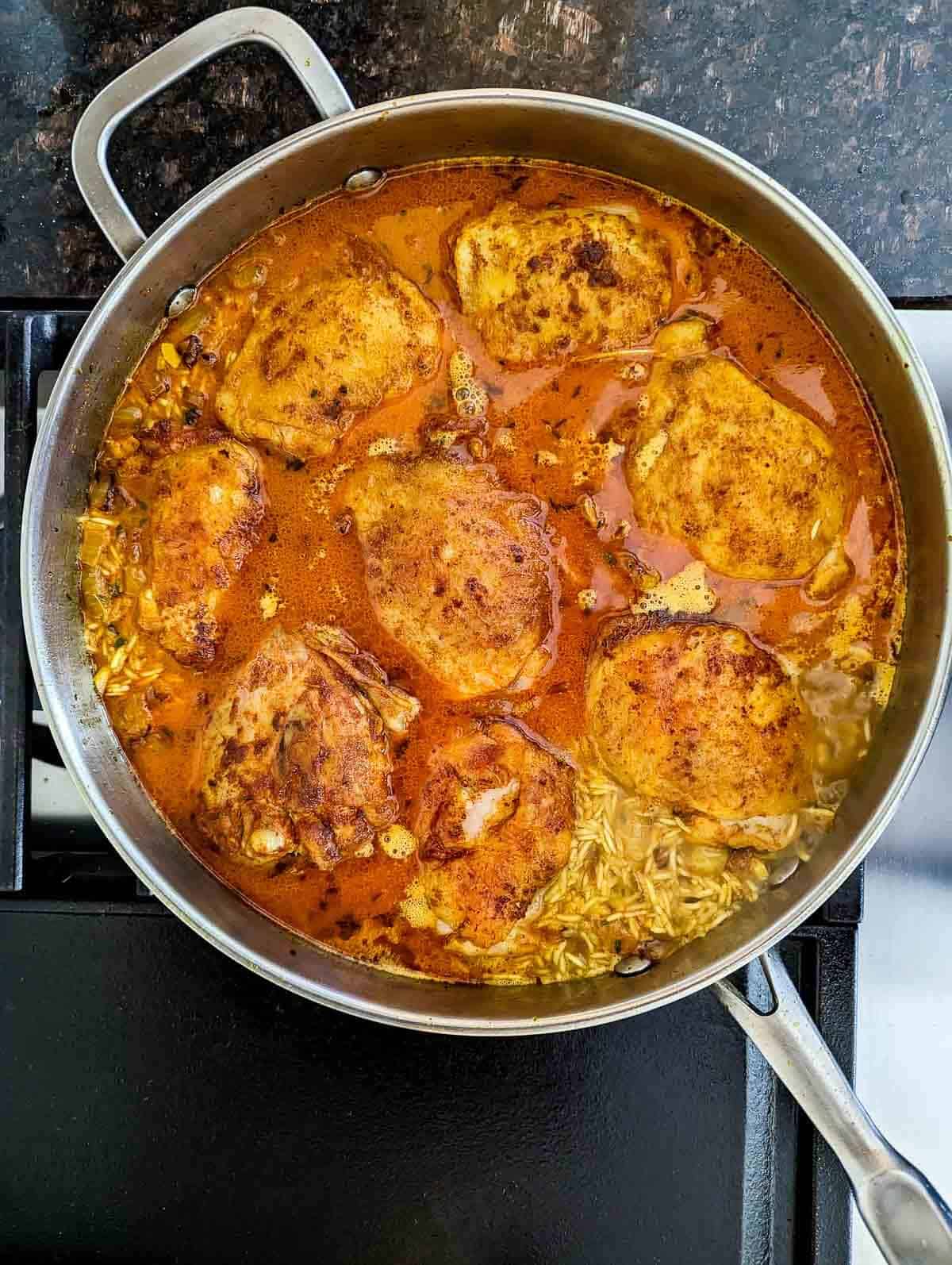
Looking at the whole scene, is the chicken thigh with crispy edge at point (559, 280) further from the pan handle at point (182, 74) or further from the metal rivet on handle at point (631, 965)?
the metal rivet on handle at point (631, 965)

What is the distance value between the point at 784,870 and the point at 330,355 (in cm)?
175

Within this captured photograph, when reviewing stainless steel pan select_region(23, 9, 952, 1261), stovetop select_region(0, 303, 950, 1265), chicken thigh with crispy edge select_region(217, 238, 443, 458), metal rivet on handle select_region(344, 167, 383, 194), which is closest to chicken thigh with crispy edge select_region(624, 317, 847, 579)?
stainless steel pan select_region(23, 9, 952, 1261)

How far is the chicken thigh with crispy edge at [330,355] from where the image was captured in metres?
2.28

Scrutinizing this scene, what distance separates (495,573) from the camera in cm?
229

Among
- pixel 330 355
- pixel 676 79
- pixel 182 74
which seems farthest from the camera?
pixel 676 79

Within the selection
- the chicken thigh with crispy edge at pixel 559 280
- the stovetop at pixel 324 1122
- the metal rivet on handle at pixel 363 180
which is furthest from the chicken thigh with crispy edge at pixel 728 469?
the stovetop at pixel 324 1122

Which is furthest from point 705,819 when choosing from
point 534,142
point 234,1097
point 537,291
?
point 534,142

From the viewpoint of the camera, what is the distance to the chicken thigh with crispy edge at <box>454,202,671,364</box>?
7.39 feet

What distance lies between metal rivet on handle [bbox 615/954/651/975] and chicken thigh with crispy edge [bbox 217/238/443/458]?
5.05 ft

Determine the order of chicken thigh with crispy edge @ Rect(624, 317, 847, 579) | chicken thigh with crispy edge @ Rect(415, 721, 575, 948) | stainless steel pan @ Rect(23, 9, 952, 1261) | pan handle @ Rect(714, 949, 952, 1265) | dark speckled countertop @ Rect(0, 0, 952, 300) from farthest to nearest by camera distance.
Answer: dark speckled countertop @ Rect(0, 0, 952, 300), chicken thigh with crispy edge @ Rect(415, 721, 575, 948), chicken thigh with crispy edge @ Rect(624, 317, 847, 579), stainless steel pan @ Rect(23, 9, 952, 1261), pan handle @ Rect(714, 949, 952, 1265)

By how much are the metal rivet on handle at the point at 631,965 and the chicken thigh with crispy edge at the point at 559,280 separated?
1570 mm

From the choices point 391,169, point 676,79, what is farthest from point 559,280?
point 676,79

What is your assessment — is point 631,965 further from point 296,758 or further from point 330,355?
point 330,355

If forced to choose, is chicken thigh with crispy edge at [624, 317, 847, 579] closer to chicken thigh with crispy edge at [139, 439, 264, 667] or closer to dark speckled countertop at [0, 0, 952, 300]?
dark speckled countertop at [0, 0, 952, 300]
